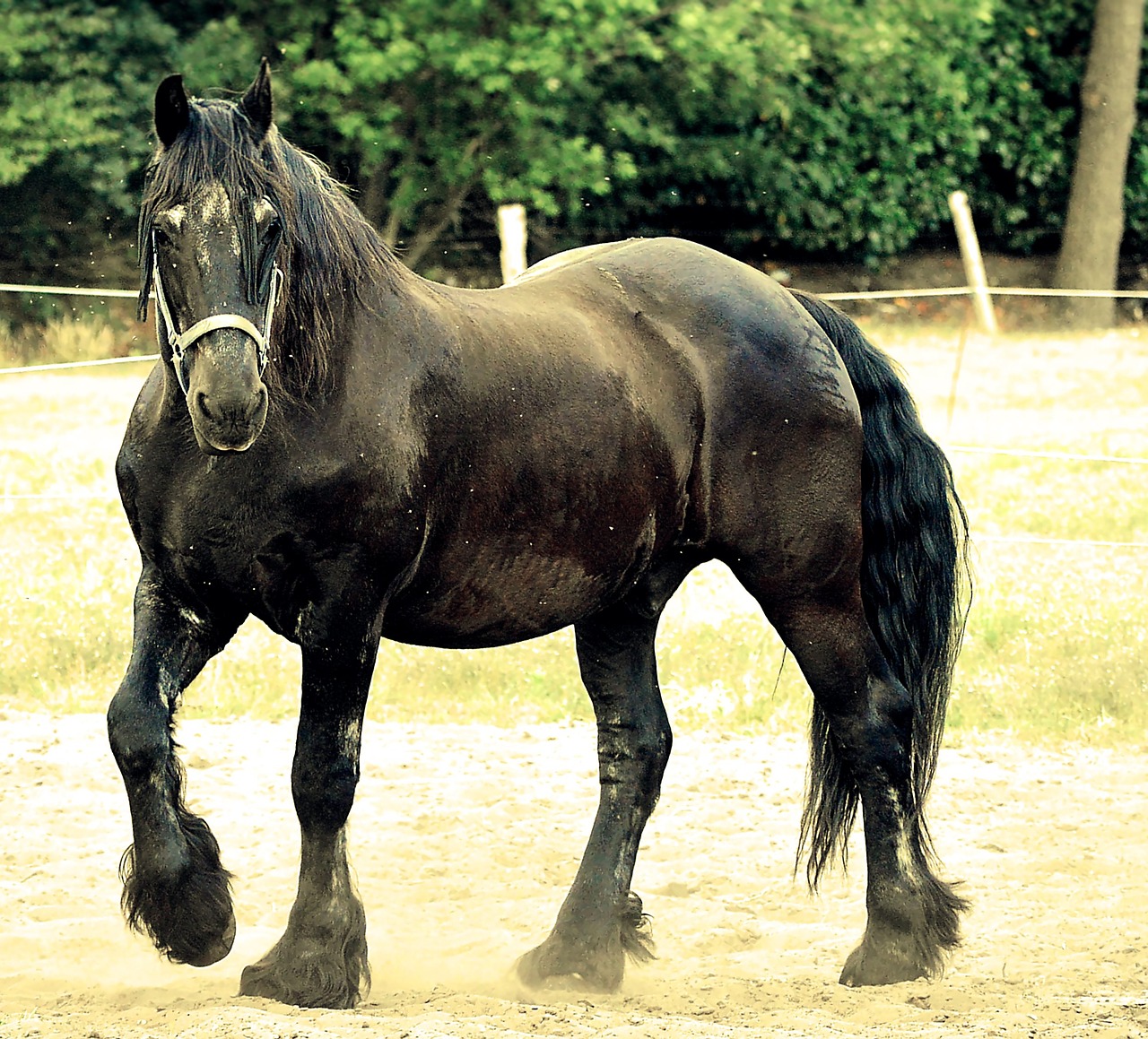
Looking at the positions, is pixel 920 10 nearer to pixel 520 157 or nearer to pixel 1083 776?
pixel 520 157

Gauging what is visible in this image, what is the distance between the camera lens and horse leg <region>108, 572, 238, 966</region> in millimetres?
3500

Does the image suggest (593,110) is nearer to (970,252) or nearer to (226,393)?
(970,252)

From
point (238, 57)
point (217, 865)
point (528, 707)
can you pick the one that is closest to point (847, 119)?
point (238, 57)

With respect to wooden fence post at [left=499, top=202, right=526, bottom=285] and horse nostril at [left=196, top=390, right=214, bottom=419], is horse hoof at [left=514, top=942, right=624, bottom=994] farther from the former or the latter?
wooden fence post at [left=499, top=202, right=526, bottom=285]

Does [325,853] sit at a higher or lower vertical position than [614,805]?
higher

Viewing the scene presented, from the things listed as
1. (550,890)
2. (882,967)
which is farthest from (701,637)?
(882,967)

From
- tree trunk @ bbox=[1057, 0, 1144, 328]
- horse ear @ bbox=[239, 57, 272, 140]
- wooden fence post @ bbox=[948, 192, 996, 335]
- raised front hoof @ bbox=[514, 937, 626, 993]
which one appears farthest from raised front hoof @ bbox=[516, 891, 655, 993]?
tree trunk @ bbox=[1057, 0, 1144, 328]

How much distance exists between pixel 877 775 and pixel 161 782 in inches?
72.9

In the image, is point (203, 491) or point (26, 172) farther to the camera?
point (26, 172)

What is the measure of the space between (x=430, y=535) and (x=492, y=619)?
0.30 meters

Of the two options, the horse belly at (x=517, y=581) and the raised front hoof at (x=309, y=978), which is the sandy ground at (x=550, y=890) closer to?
the raised front hoof at (x=309, y=978)

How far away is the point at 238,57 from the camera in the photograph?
14.8 meters

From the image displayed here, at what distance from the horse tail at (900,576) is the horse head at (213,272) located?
1831 millimetres

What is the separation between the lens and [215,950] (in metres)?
3.60
